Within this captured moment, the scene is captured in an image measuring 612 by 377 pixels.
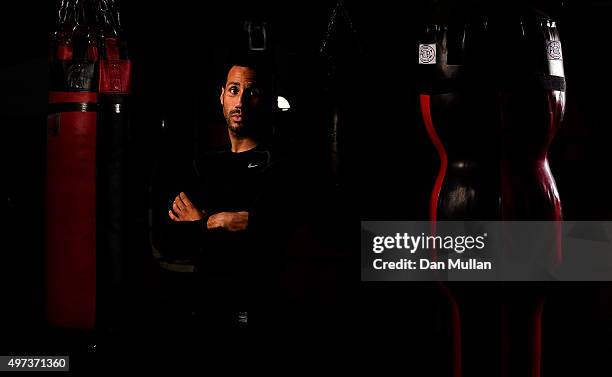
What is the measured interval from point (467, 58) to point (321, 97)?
0.56 metres

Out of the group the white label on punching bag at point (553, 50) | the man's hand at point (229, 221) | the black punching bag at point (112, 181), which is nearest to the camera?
the white label on punching bag at point (553, 50)

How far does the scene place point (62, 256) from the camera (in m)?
1.92

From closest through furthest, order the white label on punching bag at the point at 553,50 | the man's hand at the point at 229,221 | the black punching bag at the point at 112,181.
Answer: the white label on punching bag at the point at 553,50 < the man's hand at the point at 229,221 < the black punching bag at the point at 112,181

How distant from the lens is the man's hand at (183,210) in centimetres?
172

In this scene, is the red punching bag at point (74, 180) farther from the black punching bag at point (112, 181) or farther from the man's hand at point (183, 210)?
the man's hand at point (183, 210)

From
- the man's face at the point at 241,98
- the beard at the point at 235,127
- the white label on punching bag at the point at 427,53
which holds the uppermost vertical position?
the white label on punching bag at the point at 427,53

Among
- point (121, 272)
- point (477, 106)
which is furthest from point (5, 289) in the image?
point (477, 106)

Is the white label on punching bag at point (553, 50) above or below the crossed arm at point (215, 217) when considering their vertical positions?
above

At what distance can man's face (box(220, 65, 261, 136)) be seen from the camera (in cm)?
172

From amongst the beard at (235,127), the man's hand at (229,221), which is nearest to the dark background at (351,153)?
the beard at (235,127)

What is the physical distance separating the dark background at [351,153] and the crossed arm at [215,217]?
0.27ft

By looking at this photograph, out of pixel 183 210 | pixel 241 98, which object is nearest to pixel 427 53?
pixel 241 98

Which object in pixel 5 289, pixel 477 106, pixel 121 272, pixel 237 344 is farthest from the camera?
pixel 5 289

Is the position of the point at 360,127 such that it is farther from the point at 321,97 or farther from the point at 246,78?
the point at 246,78
